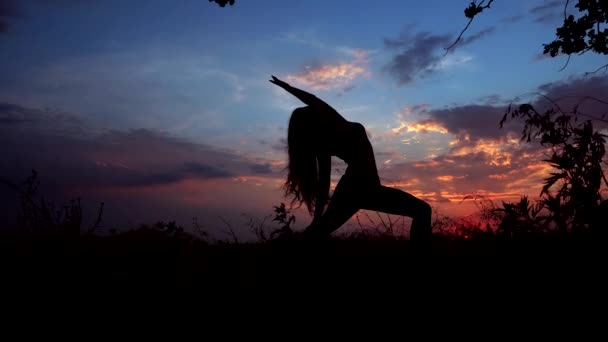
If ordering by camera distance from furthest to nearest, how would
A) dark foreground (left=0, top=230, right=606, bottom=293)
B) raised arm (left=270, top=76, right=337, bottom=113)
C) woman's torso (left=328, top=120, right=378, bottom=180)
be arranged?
woman's torso (left=328, top=120, right=378, bottom=180) < raised arm (left=270, top=76, right=337, bottom=113) < dark foreground (left=0, top=230, right=606, bottom=293)

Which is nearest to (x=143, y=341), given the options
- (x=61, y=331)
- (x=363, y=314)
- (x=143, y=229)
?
(x=61, y=331)

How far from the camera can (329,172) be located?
438 centimetres

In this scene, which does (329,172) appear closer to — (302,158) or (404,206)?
(302,158)

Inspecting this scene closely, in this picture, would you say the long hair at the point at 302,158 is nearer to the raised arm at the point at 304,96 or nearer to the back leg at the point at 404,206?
the raised arm at the point at 304,96

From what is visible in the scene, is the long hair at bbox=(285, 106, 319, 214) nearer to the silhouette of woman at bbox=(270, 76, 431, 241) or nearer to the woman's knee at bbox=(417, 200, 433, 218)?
the silhouette of woman at bbox=(270, 76, 431, 241)

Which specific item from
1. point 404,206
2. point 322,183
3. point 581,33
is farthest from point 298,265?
point 581,33

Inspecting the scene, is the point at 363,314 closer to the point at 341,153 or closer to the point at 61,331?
the point at 341,153

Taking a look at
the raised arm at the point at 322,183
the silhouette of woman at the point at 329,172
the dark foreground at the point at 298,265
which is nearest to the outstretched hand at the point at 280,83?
the silhouette of woman at the point at 329,172

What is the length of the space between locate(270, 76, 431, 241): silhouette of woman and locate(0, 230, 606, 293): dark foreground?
0.36 metres

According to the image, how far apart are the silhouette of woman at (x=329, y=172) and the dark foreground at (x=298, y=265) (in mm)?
357

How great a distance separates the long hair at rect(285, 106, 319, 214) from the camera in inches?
167

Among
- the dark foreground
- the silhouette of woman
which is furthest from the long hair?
the dark foreground

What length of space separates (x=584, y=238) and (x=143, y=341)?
524 centimetres

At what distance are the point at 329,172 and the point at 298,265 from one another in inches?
41.5
